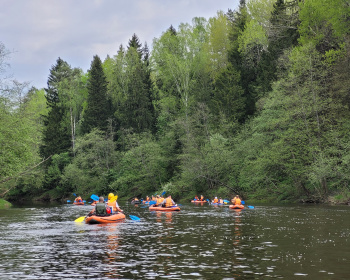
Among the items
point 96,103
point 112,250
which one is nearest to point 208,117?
point 96,103

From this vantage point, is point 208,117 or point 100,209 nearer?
point 100,209

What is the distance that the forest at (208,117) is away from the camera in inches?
1490

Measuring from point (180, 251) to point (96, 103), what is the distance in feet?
191

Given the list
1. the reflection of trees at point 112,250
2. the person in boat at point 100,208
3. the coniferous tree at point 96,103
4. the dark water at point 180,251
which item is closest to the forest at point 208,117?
the coniferous tree at point 96,103

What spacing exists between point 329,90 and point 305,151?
22.3ft

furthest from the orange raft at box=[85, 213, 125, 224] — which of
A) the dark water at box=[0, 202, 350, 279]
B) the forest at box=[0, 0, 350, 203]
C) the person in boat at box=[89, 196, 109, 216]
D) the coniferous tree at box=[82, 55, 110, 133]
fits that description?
the coniferous tree at box=[82, 55, 110, 133]

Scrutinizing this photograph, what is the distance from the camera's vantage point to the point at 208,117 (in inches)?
2105

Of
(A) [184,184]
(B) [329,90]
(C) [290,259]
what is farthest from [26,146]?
(B) [329,90]

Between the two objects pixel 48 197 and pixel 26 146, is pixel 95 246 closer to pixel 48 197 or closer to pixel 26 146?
pixel 26 146

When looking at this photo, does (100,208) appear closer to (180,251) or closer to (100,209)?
(100,209)

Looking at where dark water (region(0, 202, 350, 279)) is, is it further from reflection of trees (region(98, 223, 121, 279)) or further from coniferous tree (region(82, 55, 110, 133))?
coniferous tree (region(82, 55, 110, 133))

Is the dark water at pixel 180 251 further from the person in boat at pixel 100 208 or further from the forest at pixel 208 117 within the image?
the forest at pixel 208 117

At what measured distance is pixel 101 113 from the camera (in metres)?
69.3

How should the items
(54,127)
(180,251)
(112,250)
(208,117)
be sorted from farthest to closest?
(54,127), (208,117), (112,250), (180,251)
